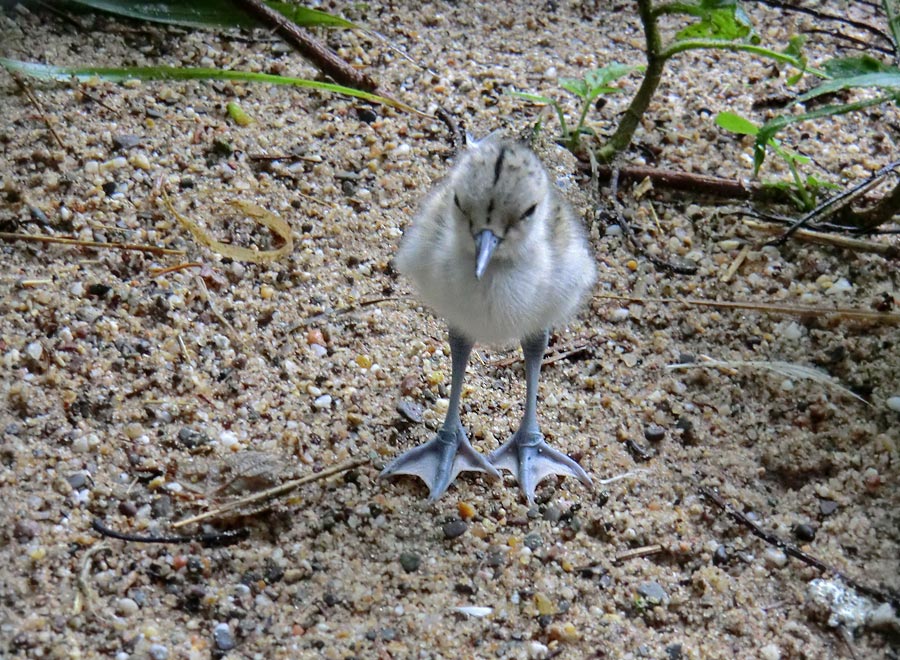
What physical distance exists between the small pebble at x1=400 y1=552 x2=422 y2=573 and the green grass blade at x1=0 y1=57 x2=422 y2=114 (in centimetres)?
141

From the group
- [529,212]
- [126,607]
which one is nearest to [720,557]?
[529,212]

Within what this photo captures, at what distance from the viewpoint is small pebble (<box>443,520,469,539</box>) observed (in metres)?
2.07

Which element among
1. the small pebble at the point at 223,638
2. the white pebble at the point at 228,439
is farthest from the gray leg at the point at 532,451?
the small pebble at the point at 223,638

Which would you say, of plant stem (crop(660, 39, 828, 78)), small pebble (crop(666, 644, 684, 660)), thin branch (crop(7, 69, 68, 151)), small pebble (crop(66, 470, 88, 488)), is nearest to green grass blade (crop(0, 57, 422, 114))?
thin branch (crop(7, 69, 68, 151))

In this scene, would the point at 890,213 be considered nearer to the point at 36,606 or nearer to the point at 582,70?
the point at 582,70

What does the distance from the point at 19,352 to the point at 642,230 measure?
1.70 meters

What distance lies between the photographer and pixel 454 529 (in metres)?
2.07

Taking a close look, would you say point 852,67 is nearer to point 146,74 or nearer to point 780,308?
point 780,308

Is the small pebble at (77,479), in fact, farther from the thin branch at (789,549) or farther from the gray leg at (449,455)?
the thin branch at (789,549)

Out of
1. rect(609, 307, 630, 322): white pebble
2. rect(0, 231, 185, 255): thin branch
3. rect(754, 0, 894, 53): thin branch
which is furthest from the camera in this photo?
rect(754, 0, 894, 53): thin branch

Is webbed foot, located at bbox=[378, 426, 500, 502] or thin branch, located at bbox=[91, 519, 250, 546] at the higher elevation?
webbed foot, located at bbox=[378, 426, 500, 502]

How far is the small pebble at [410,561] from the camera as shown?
1991 mm

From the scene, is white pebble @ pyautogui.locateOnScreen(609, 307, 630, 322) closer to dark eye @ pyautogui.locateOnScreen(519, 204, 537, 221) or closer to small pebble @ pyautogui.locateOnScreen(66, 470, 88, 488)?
dark eye @ pyautogui.locateOnScreen(519, 204, 537, 221)

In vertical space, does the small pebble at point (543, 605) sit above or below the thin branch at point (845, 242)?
below
